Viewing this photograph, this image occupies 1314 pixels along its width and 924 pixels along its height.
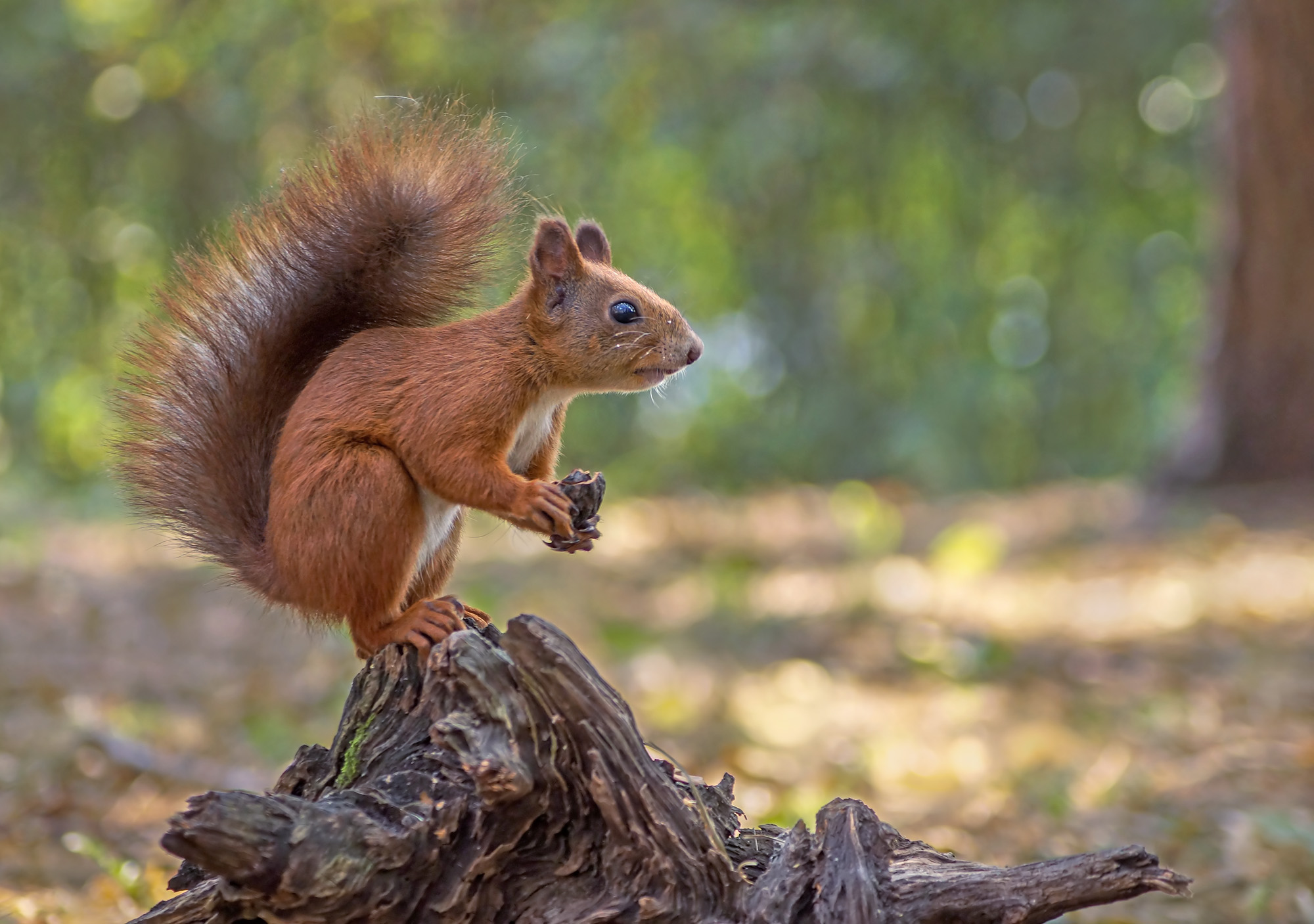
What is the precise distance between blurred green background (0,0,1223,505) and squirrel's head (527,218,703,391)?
252cm

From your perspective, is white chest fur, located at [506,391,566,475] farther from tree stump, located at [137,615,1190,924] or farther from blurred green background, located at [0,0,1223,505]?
blurred green background, located at [0,0,1223,505]

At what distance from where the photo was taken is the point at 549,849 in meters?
1.38

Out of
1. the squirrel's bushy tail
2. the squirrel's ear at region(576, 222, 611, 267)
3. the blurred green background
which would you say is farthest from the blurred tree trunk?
the squirrel's bushy tail

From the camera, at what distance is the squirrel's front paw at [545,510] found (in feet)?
5.11

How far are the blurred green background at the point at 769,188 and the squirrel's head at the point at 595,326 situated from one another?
2521mm

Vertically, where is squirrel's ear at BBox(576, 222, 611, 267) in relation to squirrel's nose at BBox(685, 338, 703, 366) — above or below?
above

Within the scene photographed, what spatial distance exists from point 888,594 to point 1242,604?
1314mm

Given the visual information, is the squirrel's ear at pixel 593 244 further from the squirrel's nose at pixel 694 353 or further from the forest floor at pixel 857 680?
the forest floor at pixel 857 680

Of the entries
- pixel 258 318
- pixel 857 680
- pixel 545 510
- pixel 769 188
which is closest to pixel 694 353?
pixel 545 510

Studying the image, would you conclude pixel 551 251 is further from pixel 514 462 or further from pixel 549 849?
pixel 549 849

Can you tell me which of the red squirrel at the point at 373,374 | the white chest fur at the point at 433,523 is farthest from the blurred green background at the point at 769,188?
the white chest fur at the point at 433,523

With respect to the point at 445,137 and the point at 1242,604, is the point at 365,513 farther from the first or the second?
the point at 1242,604

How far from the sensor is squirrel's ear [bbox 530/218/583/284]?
1825mm

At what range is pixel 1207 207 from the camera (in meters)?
7.76
